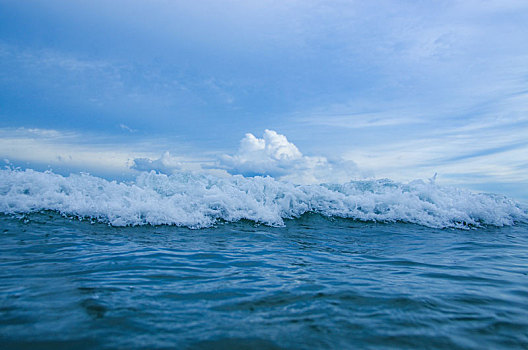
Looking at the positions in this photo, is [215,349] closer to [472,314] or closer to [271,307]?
[271,307]

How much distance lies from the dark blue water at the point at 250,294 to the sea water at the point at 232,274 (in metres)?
0.02

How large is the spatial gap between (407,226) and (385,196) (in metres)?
2.02

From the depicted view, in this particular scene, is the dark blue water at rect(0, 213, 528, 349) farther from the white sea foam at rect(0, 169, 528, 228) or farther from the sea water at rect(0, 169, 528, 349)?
the white sea foam at rect(0, 169, 528, 228)

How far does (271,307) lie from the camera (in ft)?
10.3

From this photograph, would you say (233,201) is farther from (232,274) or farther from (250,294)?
(250,294)

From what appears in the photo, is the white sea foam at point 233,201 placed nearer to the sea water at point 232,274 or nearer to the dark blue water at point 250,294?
the sea water at point 232,274

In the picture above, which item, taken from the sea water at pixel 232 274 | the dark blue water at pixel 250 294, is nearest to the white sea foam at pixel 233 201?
the sea water at pixel 232 274

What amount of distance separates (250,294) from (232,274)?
37.1 inches

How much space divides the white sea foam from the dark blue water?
1998mm

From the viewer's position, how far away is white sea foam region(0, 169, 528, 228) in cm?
897

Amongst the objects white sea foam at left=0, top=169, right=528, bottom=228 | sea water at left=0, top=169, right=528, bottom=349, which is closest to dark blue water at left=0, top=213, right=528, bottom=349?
sea water at left=0, top=169, right=528, bottom=349

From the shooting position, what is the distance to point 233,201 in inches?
416

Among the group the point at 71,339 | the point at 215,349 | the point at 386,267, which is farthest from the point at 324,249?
the point at 71,339

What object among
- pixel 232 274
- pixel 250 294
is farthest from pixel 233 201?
pixel 250 294
